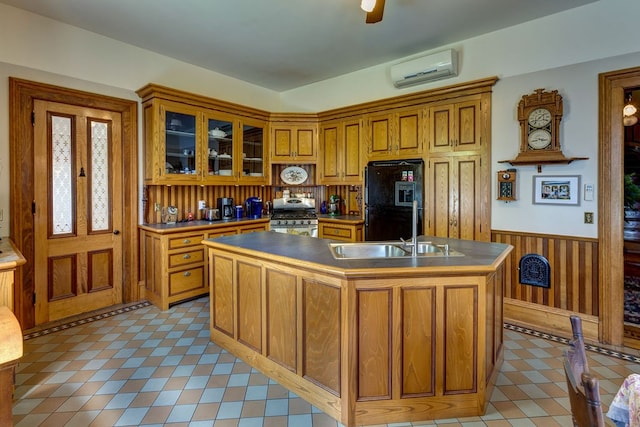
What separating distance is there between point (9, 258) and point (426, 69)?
162 inches

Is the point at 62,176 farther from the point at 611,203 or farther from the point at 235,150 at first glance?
the point at 611,203

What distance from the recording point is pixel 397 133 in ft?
13.3

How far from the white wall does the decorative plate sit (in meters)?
2.08

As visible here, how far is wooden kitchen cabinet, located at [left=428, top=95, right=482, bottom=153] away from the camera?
11.4ft

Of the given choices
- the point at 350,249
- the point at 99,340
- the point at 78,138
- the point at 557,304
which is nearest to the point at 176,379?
the point at 99,340

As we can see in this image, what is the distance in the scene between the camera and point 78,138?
3.39m

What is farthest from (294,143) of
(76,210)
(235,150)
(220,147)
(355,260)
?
(355,260)

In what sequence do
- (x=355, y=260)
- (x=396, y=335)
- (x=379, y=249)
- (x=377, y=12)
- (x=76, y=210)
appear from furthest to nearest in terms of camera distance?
(x=76, y=210) < (x=379, y=249) < (x=377, y=12) < (x=355, y=260) < (x=396, y=335)

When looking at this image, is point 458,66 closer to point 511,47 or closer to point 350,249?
point 511,47

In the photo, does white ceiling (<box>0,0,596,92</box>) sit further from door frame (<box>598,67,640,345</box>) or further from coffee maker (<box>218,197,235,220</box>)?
coffee maker (<box>218,197,235,220</box>)

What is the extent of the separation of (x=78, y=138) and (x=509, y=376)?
4.51 meters

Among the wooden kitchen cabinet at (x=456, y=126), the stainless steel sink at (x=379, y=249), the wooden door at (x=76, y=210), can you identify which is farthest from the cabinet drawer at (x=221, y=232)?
the wooden kitchen cabinet at (x=456, y=126)

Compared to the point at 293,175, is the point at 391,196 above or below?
below

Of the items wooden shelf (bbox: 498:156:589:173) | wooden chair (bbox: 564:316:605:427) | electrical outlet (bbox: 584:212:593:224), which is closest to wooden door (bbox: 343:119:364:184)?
wooden shelf (bbox: 498:156:589:173)
